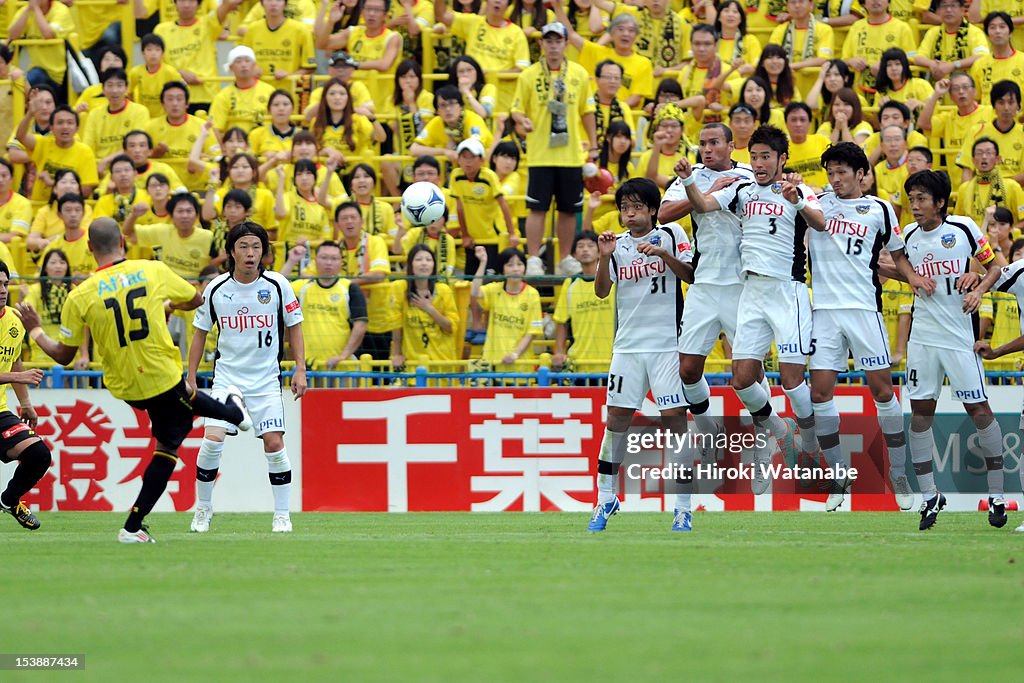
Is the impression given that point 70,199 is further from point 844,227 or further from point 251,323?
point 844,227

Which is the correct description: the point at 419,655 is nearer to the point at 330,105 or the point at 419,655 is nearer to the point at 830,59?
the point at 330,105

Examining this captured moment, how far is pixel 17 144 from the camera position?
1995cm

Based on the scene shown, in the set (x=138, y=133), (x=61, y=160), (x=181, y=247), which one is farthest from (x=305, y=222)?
(x=61, y=160)

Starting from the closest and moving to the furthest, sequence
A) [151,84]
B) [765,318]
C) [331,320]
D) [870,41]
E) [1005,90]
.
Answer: [765,318]
[331,320]
[1005,90]
[870,41]
[151,84]

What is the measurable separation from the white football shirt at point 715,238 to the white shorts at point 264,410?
3.50 m

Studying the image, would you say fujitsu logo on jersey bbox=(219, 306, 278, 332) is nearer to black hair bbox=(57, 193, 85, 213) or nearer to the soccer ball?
the soccer ball

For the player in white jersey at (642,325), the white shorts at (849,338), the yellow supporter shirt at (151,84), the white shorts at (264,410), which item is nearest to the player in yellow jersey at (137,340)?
the white shorts at (264,410)

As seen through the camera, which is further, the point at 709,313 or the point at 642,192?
the point at 709,313

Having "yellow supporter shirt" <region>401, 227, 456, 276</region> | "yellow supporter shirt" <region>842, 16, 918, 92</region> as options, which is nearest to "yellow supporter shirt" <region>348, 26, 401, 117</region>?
"yellow supporter shirt" <region>401, 227, 456, 276</region>

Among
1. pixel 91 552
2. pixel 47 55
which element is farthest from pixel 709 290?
pixel 47 55

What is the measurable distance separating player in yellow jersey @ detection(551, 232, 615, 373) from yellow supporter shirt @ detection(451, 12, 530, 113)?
212 inches

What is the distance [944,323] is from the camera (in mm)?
12047

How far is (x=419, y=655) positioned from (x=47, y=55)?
17.5 meters

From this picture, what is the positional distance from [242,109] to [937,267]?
1060 centimetres
